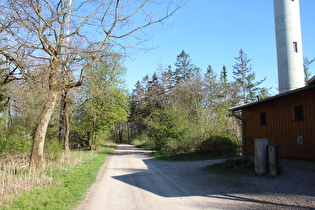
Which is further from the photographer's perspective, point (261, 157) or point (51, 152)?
point (51, 152)

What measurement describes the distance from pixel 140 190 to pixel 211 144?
34.2 ft

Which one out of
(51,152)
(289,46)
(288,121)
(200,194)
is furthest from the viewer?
(289,46)

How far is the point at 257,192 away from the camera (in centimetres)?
678

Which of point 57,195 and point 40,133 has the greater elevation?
point 40,133

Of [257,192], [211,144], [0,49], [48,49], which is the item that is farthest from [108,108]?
[257,192]

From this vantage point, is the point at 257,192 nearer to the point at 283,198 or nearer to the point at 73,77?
the point at 283,198

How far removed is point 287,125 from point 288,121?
0.20m

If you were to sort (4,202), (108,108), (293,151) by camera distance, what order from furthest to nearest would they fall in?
(108,108) → (293,151) → (4,202)

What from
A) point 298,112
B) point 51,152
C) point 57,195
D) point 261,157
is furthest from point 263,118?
point 51,152

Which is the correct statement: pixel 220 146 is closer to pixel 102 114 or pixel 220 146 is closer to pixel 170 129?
pixel 170 129

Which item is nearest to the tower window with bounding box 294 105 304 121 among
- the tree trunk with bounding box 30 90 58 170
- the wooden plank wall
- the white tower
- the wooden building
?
the wooden building

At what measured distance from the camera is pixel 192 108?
30.1 meters

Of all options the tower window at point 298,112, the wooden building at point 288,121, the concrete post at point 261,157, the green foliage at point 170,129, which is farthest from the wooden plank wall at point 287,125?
the green foliage at point 170,129

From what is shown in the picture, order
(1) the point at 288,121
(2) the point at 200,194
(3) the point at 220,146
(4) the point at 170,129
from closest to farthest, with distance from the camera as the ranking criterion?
(2) the point at 200,194 → (1) the point at 288,121 → (3) the point at 220,146 → (4) the point at 170,129
